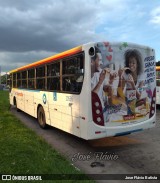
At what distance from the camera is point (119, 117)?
6.92 m

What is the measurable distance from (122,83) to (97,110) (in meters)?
1.02

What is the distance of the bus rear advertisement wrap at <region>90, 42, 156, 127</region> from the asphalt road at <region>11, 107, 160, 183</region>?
86 cm

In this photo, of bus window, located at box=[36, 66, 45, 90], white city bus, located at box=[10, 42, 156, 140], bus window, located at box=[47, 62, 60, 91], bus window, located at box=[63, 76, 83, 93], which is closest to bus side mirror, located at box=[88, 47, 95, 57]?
white city bus, located at box=[10, 42, 156, 140]

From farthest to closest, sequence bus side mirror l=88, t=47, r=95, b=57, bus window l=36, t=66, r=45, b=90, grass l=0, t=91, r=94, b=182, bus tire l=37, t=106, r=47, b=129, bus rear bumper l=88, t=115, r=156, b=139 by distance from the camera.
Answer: bus tire l=37, t=106, r=47, b=129, bus window l=36, t=66, r=45, b=90, bus rear bumper l=88, t=115, r=156, b=139, bus side mirror l=88, t=47, r=95, b=57, grass l=0, t=91, r=94, b=182

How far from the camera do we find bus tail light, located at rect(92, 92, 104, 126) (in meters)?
6.55

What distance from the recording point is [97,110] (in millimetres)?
6598

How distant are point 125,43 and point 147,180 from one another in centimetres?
352

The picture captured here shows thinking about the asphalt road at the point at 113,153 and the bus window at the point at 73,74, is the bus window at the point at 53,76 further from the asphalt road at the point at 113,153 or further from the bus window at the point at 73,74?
the asphalt road at the point at 113,153

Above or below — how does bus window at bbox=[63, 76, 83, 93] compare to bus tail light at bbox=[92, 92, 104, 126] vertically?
above

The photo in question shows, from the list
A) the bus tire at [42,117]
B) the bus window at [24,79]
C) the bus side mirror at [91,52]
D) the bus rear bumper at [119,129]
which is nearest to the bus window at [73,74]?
the bus side mirror at [91,52]

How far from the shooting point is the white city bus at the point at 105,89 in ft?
21.5

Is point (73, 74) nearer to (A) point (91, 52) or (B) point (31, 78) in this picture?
(A) point (91, 52)

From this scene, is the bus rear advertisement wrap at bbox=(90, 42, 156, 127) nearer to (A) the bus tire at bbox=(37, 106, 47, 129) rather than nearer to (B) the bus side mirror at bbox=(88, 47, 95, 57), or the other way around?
(B) the bus side mirror at bbox=(88, 47, 95, 57)

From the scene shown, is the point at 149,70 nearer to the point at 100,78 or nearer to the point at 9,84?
the point at 100,78
